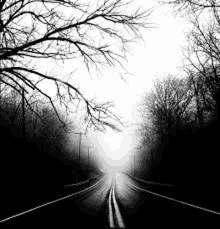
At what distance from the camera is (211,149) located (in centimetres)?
2302

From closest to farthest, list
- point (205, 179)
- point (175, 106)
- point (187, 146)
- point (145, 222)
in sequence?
point (145, 222) < point (205, 179) < point (187, 146) < point (175, 106)

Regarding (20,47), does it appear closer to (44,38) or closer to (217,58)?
(44,38)

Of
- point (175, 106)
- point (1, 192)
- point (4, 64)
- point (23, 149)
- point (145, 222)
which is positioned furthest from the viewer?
point (175, 106)

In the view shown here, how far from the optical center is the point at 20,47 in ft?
30.4

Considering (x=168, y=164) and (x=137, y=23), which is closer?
(x=137, y=23)

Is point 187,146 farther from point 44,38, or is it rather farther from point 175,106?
point 44,38

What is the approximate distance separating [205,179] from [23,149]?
16127 mm

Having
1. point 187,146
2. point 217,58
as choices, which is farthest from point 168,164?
point 217,58

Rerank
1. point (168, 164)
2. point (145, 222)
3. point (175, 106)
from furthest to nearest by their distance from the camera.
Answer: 1. point (175, 106)
2. point (168, 164)
3. point (145, 222)

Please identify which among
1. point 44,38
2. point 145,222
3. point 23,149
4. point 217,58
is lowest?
point 145,222

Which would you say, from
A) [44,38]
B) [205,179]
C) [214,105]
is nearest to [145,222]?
[44,38]

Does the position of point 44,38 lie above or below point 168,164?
above

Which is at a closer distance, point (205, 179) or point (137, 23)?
point (137, 23)

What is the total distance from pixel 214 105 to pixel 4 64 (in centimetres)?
2018
